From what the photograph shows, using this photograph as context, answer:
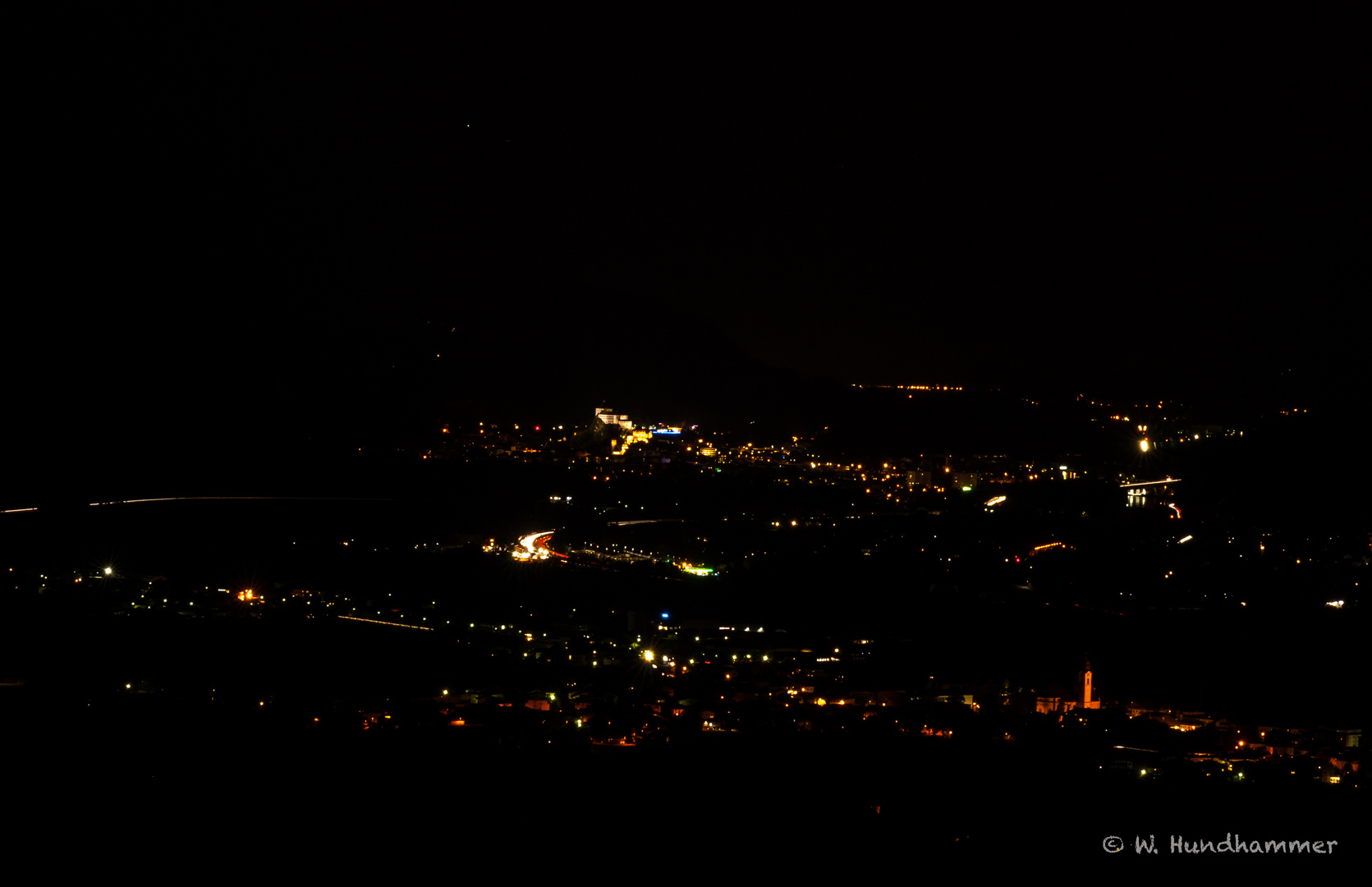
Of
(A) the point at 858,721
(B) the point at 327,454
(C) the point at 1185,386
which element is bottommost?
(A) the point at 858,721

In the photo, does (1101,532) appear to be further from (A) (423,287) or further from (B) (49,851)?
(B) (49,851)

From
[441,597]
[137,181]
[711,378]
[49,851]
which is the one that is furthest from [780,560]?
[711,378]

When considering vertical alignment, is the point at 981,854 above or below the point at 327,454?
below

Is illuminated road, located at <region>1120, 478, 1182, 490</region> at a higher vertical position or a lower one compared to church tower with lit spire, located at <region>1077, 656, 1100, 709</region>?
higher

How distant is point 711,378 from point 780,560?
12.6m

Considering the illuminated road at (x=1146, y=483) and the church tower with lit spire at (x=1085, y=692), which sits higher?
the illuminated road at (x=1146, y=483)

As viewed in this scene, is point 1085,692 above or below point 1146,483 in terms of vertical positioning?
below

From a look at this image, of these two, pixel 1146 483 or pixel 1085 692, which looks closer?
pixel 1085 692

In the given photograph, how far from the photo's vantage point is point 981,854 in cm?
252

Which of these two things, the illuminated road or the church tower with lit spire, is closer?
the church tower with lit spire

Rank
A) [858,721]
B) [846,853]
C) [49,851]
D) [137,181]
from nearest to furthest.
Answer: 1. [49,851]
2. [846,853]
3. [858,721]
4. [137,181]

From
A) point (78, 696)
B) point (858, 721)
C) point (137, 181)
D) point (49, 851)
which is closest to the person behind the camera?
point (49, 851)

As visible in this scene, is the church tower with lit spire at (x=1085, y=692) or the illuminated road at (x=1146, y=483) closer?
the church tower with lit spire at (x=1085, y=692)

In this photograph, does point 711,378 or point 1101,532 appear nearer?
point 1101,532
